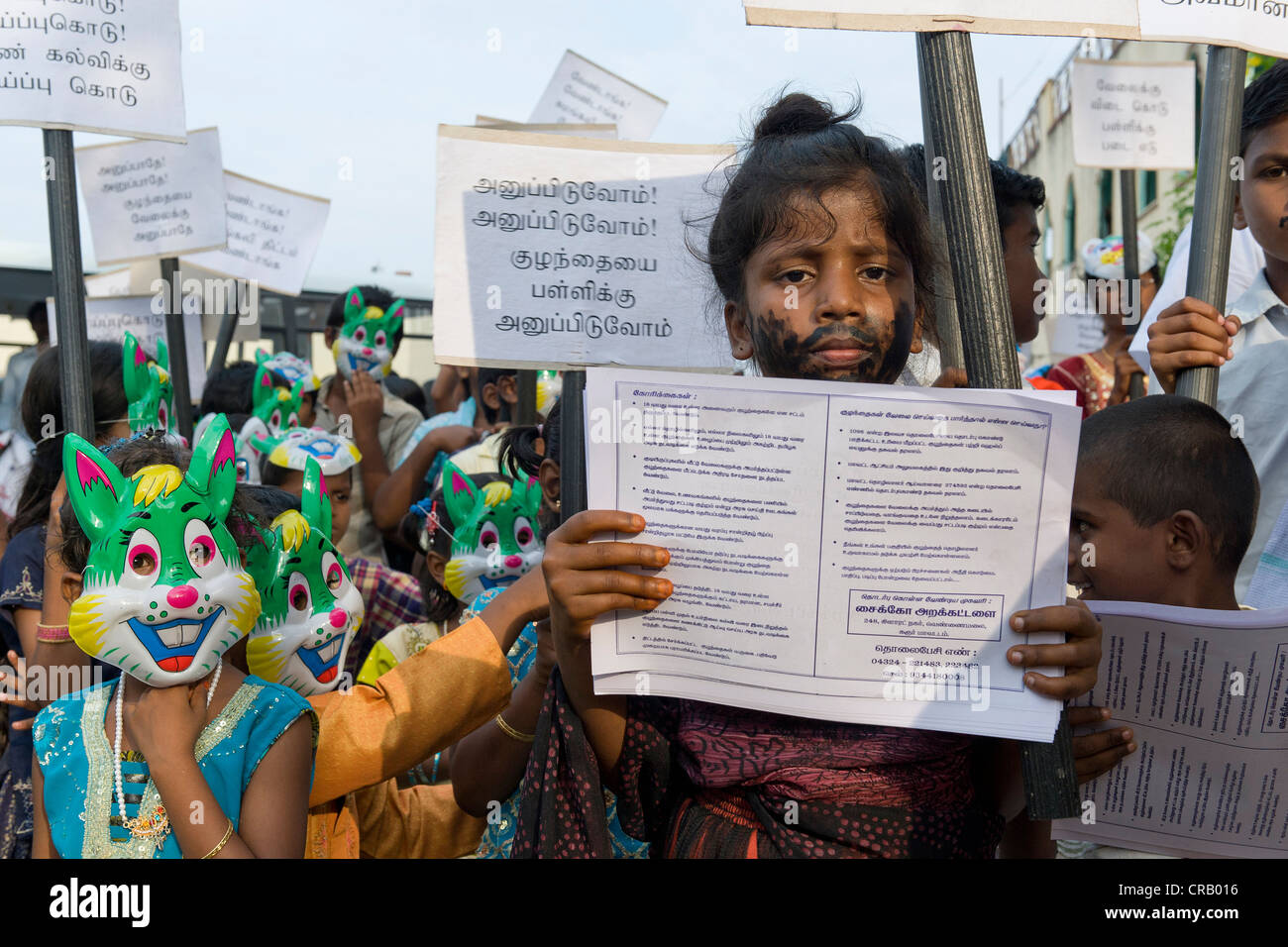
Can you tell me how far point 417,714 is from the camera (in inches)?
73.0

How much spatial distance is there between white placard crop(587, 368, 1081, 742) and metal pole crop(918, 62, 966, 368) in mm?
257

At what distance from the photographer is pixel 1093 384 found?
4.60 m

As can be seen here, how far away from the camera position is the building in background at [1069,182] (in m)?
19.9

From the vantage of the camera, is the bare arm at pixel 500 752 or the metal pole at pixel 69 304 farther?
the metal pole at pixel 69 304

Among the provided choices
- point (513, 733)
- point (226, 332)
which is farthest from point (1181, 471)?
point (226, 332)

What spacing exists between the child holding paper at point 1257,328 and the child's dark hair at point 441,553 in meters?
1.83

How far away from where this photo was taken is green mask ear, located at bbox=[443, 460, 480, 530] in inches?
116

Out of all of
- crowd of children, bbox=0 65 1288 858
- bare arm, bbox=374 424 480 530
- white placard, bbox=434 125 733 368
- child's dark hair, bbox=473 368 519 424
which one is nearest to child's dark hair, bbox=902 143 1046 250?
crowd of children, bbox=0 65 1288 858

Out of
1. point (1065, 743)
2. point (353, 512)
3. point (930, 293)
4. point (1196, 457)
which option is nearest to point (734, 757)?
point (1065, 743)

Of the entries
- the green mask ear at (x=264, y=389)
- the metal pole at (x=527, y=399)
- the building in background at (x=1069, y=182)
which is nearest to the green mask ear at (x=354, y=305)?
the green mask ear at (x=264, y=389)

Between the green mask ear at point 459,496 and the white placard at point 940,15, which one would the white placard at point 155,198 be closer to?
the green mask ear at point 459,496

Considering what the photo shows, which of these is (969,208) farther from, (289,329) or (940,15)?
(289,329)
